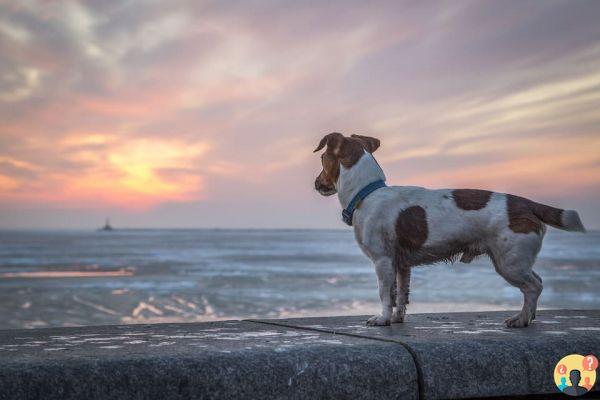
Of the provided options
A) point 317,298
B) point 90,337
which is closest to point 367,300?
point 317,298

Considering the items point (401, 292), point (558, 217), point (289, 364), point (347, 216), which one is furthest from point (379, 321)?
point (289, 364)

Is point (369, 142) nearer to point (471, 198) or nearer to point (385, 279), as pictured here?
point (471, 198)

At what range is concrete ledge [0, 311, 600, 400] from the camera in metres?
2.95

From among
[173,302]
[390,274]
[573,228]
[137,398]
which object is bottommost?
[173,302]

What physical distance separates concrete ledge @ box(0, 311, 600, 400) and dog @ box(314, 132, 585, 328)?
2.22ft

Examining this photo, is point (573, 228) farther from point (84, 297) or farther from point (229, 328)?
point (84, 297)

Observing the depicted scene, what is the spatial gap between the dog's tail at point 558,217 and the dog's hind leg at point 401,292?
1.06m

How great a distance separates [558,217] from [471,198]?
605mm

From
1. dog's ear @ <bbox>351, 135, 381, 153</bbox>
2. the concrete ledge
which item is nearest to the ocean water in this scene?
dog's ear @ <bbox>351, 135, 381, 153</bbox>

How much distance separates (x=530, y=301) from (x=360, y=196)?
142cm

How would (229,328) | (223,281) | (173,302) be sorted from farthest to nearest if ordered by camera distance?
(223,281) < (173,302) < (229,328)

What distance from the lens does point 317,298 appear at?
18781mm
